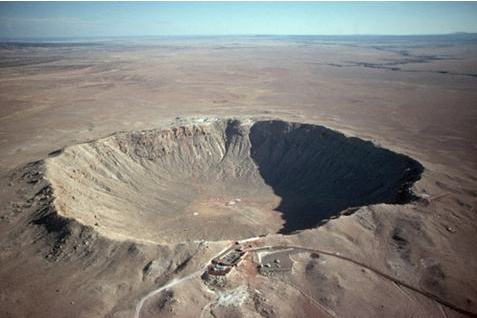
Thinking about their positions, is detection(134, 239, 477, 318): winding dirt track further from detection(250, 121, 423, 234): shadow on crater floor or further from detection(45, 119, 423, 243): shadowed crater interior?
detection(250, 121, 423, 234): shadow on crater floor

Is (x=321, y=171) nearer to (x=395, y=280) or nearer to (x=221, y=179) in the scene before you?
(x=221, y=179)

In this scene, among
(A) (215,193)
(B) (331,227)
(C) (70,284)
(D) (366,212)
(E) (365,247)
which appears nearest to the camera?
(C) (70,284)

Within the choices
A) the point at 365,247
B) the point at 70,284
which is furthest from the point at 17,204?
the point at 365,247

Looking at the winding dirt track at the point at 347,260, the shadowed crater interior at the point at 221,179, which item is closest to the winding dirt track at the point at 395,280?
the winding dirt track at the point at 347,260

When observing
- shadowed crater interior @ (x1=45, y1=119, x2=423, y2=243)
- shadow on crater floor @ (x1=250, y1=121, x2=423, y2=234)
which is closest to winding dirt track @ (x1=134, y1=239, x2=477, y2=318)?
shadowed crater interior @ (x1=45, y1=119, x2=423, y2=243)

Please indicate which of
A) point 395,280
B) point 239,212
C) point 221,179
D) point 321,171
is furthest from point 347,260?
point 221,179

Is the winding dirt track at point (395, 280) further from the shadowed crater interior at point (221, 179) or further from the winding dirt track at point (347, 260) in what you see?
the shadowed crater interior at point (221, 179)

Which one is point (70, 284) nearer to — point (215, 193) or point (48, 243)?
point (48, 243)
